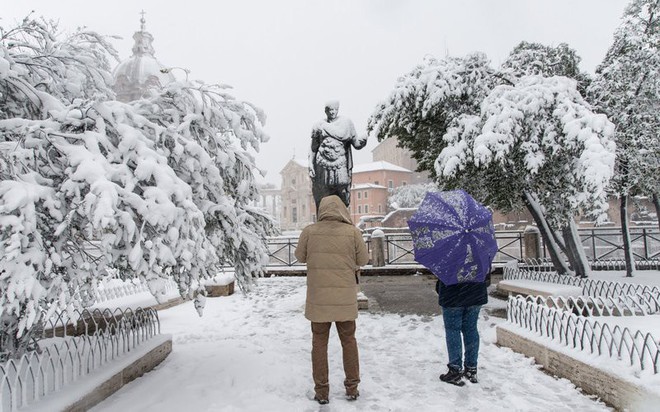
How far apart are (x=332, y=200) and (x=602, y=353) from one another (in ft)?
9.16

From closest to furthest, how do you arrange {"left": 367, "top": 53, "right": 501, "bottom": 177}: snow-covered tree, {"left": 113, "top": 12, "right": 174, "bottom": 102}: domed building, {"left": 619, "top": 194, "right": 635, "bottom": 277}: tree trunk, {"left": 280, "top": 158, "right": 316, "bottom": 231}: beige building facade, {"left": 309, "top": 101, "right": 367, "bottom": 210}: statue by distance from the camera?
{"left": 309, "top": 101, "right": 367, "bottom": 210}: statue < {"left": 367, "top": 53, "right": 501, "bottom": 177}: snow-covered tree < {"left": 619, "top": 194, "right": 635, "bottom": 277}: tree trunk < {"left": 113, "top": 12, "right": 174, "bottom": 102}: domed building < {"left": 280, "top": 158, "right": 316, "bottom": 231}: beige building facade

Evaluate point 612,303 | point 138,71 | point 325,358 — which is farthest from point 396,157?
point 325,358

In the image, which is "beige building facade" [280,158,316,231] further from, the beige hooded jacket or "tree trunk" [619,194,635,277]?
the beige hooded jacket

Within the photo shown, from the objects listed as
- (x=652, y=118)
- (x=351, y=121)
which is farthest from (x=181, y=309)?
(x=652, y=118)

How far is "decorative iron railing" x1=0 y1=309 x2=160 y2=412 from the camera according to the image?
2.75 m

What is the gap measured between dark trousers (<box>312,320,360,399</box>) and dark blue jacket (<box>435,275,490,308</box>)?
3.32 feet

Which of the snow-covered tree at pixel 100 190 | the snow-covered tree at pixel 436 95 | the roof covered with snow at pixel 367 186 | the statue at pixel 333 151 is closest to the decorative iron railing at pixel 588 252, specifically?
the snow-covered tree at pixel 436 95

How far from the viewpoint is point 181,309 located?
26.9ft

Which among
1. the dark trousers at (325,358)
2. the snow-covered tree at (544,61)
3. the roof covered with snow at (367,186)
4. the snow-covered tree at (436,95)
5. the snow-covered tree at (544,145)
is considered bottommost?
the dark trousers at (325,358)

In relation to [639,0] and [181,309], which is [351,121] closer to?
[181,309]

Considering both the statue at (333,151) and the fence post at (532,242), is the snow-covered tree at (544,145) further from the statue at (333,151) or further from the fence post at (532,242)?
the fence post at (532,242)

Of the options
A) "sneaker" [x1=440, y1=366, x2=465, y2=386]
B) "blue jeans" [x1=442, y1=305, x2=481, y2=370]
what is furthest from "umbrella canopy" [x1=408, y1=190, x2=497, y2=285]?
"sneaker" [x1=440, y1=366, x2=465, y2=386]

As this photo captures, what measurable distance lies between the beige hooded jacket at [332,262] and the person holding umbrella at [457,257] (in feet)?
2.17

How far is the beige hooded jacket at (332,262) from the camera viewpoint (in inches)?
136
